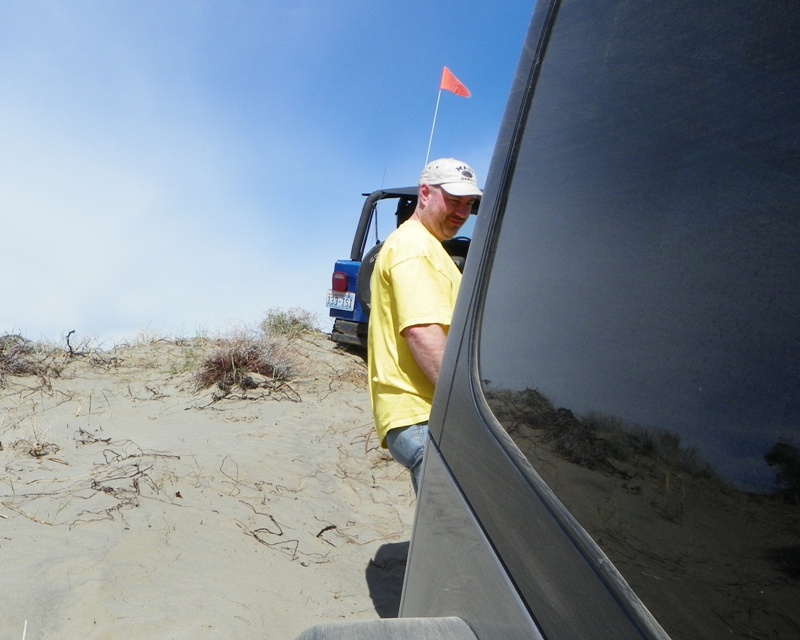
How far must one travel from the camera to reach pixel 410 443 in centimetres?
277

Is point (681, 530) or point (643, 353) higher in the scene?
point (643, 353)

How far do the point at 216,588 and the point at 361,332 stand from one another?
18.8 feet

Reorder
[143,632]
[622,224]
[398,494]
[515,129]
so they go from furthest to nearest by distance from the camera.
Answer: [398,494]
[143,632]
[515,129]
[622,224]

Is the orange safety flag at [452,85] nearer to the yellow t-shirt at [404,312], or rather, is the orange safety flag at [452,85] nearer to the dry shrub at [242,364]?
the dry shrub at [242,364]

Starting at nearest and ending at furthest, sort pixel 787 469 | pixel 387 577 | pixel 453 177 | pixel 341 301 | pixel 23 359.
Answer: pixel 787 469 → pixel 453 177 → pixel 387 577 → pixel 23 359 → pixel 341 301

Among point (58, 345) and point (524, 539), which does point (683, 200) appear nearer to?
point (524, 539)

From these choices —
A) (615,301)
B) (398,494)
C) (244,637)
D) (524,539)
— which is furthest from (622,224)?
(398,494)

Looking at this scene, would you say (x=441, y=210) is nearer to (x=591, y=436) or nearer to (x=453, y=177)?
(x=453, y=177)

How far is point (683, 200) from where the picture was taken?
933 mm

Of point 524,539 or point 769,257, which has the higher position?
point 769,257

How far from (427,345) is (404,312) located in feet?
0.52

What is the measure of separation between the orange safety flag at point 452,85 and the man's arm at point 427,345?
5283 millimetres

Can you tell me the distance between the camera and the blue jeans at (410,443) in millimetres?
2744

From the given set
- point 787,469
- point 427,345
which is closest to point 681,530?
point 787,469
